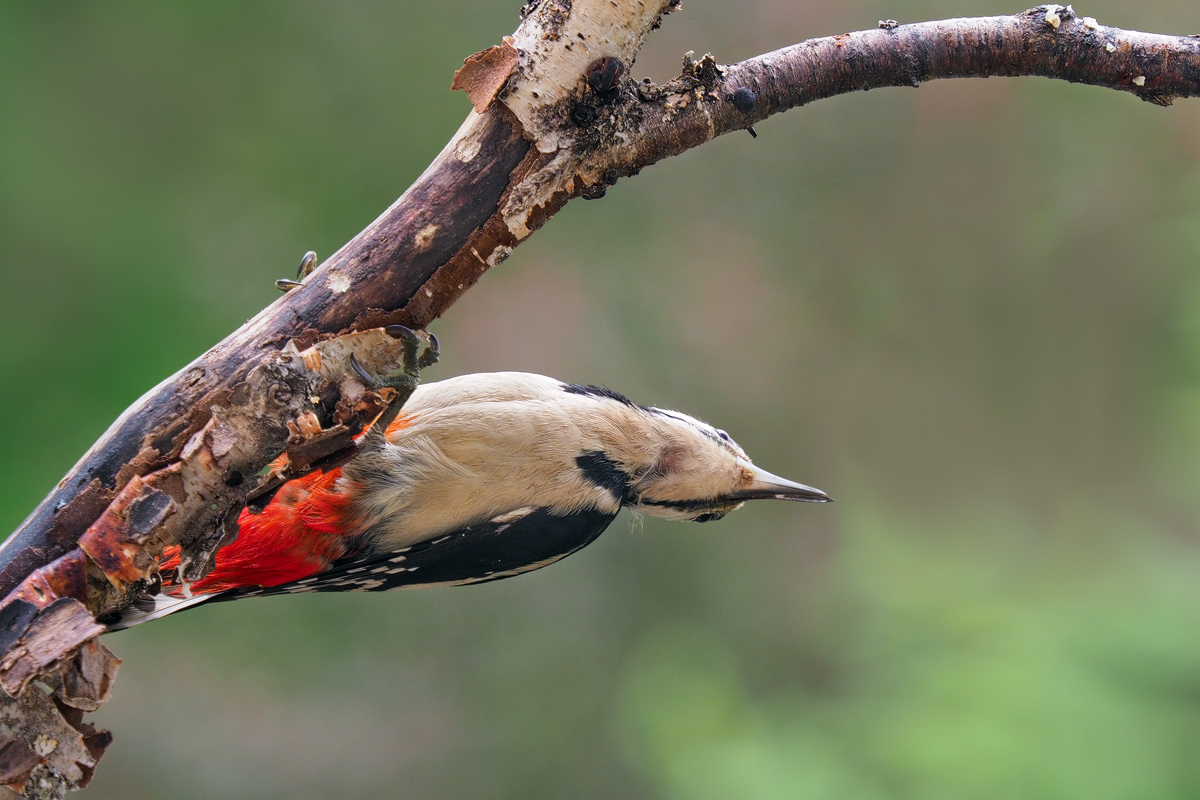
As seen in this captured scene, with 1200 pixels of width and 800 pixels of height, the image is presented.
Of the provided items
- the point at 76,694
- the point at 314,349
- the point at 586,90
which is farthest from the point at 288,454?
the point at 586,90

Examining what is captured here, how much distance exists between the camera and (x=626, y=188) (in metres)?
3.34

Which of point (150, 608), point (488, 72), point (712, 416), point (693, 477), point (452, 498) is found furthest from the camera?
point (712, 416)

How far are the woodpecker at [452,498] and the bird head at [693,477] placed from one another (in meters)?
0.03

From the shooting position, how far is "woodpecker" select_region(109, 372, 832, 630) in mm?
1188

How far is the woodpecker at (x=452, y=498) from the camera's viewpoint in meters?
1.19

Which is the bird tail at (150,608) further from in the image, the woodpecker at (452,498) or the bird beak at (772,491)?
the bird beak at (772,491)

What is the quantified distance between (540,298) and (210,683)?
1.83 metres

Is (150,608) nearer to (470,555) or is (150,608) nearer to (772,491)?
(470,555)

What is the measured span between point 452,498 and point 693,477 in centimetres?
45

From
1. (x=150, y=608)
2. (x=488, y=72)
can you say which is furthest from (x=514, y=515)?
(x=488, y=72)

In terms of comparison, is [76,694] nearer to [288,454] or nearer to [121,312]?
[288,454]

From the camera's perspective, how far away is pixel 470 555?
131cm

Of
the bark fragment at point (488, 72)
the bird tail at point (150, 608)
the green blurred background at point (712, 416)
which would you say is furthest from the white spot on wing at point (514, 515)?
the green blurred background at point (712, 416)

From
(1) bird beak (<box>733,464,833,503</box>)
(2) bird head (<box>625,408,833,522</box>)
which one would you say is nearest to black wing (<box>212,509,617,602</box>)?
(2) bird head (<box>625,408,833,522</box>)
